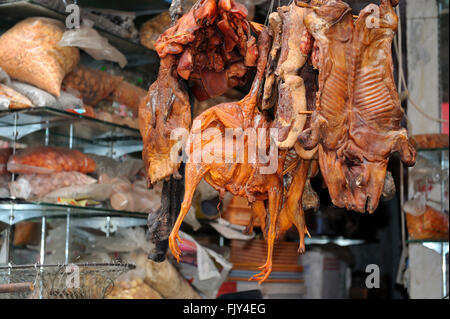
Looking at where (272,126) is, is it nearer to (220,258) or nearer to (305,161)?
(305,161)

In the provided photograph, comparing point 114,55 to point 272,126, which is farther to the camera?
point 114,55

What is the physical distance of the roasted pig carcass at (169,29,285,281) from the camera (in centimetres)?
131

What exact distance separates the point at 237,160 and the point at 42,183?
3.23 feet

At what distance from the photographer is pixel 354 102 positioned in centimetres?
115

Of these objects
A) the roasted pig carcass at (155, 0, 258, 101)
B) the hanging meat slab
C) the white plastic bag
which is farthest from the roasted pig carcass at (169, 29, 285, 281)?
A: the white plastic bag

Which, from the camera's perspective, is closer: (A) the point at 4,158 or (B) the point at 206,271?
(A) the point at 4,158

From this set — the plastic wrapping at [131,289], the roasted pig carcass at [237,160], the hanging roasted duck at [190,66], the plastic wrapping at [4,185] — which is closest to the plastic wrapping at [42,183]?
the plastic wrapping at [4,185]

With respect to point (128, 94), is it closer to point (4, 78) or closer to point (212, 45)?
point (4, 78)

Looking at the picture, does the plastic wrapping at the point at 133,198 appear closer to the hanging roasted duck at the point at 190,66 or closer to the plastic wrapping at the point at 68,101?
the plastic wrapping at the point at 68,101

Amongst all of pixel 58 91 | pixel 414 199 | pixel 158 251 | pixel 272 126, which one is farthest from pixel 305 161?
pixel 414 199

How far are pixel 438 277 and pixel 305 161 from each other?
1.59m

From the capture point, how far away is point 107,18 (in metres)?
2.39

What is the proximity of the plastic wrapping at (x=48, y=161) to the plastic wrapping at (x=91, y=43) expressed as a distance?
0.37 m

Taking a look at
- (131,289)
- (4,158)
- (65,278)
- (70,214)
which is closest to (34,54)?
(4,158)
